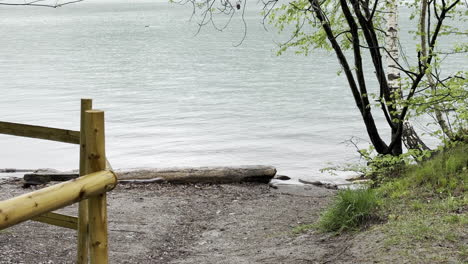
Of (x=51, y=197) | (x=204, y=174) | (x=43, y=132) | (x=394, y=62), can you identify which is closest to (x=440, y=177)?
(x=394, y=62)

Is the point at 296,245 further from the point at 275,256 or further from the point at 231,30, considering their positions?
the point at 231,30

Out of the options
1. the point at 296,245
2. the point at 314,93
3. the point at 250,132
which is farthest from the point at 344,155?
the point at 314,93

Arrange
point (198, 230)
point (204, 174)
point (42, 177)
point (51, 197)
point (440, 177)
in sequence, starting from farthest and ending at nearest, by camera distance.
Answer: point (204, 174) → point (42, 177) → point (198, 230) → point (440, 177) → point (51, 197)

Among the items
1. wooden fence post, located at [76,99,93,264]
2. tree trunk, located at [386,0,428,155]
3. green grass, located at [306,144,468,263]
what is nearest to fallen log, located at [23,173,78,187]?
green grass, located at [306,144,468,263]

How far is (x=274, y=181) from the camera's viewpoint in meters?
12.8

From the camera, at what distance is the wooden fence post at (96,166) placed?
3918 mm

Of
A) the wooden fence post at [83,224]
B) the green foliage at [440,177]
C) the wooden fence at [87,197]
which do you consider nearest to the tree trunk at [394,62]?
the green foliage at [440,177]

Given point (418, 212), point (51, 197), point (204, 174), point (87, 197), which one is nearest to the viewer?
point (51, 197)

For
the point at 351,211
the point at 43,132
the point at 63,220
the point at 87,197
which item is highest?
the point at 43,132

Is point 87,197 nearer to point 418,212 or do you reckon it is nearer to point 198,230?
point 418,212

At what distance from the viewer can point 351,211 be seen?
23.8 feet

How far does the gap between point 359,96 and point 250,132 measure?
10113 millimetres

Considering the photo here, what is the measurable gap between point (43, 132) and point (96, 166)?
1776mm

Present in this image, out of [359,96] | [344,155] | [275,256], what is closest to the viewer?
[275,256]
